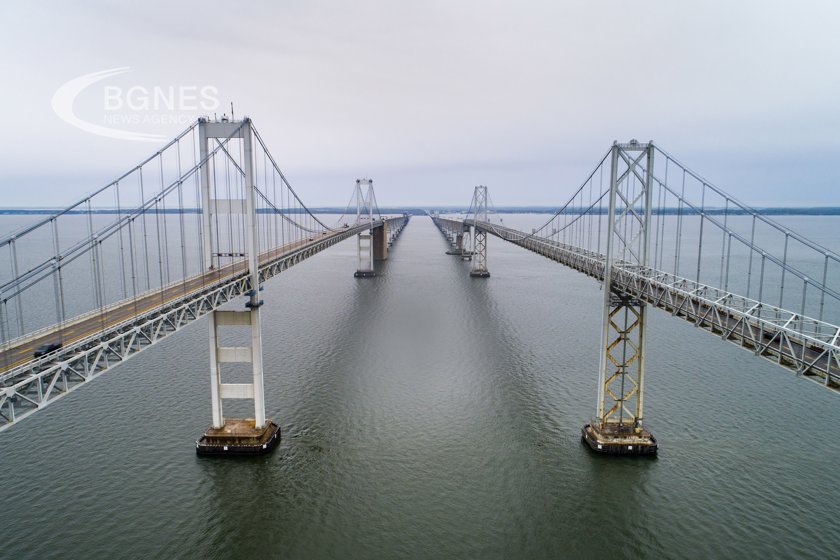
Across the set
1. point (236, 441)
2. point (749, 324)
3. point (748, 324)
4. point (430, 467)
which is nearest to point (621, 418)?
point (749, 324)

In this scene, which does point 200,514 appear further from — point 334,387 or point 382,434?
point 334,387

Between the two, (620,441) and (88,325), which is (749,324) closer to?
(620,441)

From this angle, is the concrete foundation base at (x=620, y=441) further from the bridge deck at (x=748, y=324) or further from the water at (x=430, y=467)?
the bridge deck at (x=748, y=324)

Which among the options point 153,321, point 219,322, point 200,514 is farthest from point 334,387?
point 153,321

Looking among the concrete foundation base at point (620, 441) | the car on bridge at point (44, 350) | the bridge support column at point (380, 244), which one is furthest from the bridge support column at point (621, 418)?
the bridge support column at point (380, 244)

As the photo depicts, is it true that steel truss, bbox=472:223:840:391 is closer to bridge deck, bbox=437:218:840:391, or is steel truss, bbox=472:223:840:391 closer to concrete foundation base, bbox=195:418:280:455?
bridge deck, bbox=437:218:840:391

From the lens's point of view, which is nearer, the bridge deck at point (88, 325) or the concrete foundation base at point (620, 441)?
the bridge deck at point (88, 325)

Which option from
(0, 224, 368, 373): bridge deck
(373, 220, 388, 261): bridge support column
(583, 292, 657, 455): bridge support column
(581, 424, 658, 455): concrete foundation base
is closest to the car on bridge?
(0, 224, 368, 373): bridge deck
